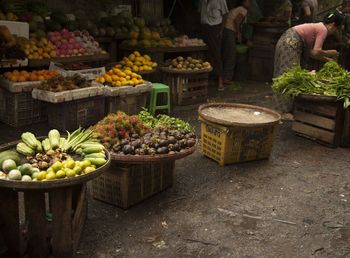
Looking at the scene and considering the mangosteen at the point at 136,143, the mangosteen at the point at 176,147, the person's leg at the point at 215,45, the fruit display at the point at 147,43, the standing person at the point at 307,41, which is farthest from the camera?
the person's leg at the point at 215,45

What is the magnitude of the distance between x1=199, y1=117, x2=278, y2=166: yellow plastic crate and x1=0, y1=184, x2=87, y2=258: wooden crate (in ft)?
8.18

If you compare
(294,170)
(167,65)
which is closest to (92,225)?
(294,170)

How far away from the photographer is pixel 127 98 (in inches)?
281

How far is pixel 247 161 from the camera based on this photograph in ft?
18.9

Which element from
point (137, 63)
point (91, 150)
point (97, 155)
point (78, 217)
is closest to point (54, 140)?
point (91, 150)

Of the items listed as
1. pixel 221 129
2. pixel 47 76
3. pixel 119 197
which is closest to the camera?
pixel 119 197

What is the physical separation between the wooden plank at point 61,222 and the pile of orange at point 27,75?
12.5ft

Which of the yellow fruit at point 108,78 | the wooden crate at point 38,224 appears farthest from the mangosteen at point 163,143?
A: the yellow fruit at point 108,78

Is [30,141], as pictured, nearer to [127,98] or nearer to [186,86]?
[127,98]

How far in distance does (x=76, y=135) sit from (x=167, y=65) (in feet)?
16.4

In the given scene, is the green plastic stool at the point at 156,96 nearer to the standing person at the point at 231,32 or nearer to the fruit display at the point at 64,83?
the fruit display at the point at 64,83

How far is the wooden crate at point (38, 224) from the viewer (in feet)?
10.4

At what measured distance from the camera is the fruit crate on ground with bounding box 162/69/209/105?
852 centimetres

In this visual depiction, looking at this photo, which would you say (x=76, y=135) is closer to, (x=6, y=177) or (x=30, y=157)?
(x=30, y=157)
